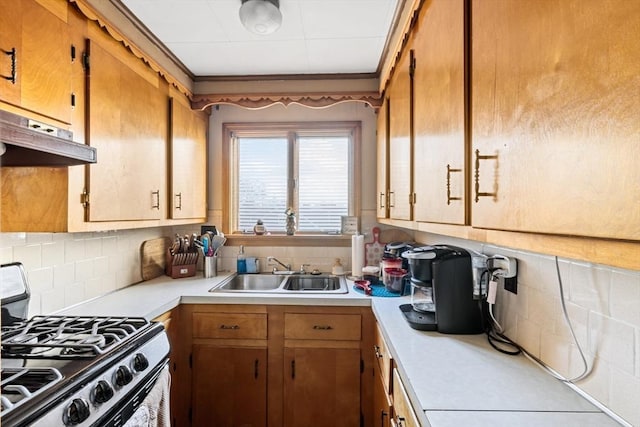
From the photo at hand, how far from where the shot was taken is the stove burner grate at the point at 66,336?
1.06 metres

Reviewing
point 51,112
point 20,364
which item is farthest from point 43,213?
point 20,364

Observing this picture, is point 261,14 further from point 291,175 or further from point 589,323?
point 589,323

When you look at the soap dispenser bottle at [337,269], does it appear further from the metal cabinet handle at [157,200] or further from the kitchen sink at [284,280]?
the metal cabinet handle at [157,200]

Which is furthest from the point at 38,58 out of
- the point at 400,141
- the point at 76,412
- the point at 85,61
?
the point at 400,141

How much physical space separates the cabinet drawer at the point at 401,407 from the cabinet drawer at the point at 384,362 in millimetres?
92

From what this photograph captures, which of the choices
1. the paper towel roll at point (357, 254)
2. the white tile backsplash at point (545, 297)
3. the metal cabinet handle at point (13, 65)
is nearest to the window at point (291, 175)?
the paper towel roll at point (357, 254)

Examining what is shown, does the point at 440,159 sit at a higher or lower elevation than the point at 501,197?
higher

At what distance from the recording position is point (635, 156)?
0.47 meters

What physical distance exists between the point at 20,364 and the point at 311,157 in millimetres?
2180

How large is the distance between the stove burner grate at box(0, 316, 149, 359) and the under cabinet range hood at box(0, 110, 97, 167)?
58 cm

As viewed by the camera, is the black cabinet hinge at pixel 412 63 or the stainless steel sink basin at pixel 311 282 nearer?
the black cabinet hinge at pixel 412 63

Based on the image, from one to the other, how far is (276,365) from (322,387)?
0.29m

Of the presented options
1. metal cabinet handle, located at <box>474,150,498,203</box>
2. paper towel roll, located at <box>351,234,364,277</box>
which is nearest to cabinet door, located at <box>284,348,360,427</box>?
paper towel roll, located at <box>351,234,364,277</box>

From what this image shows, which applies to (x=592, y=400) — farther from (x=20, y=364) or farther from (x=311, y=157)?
(x=311, y=157)
